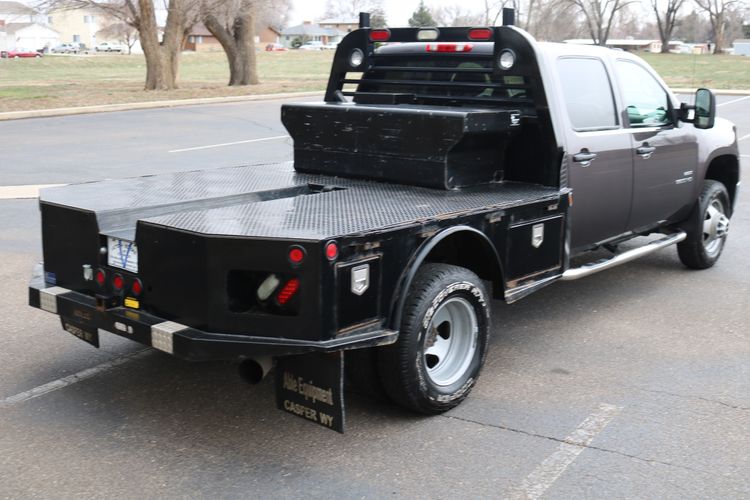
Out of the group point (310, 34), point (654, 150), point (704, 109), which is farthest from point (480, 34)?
point (310, 34)

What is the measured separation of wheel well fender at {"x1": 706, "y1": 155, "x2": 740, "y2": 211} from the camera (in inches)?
308

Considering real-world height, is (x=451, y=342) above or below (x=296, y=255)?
below

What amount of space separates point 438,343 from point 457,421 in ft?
1.43

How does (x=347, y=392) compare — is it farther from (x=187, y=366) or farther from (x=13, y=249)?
(x=13, y=249)

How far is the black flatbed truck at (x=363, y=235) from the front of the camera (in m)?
3.91

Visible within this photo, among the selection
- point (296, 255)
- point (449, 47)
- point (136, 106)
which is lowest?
point (296, 255)

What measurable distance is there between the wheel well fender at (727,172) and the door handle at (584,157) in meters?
2.46

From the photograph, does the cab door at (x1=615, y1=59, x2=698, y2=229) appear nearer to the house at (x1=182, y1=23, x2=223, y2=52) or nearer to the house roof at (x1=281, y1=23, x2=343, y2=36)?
the house at (x1=182, y1=23, x2=223, y2=52)

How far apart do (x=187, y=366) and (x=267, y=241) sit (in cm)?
175

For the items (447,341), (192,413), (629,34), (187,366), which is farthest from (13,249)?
(629,34)

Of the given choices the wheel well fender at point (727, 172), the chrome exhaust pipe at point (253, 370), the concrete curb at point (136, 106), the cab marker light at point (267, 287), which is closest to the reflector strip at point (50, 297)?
the chrome exhaust pipe at point (253, 370)

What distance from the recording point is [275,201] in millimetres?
4781

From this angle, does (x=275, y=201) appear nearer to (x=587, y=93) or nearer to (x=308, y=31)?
(x=587, y=93)

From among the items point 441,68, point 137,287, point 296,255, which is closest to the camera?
point 296,255
